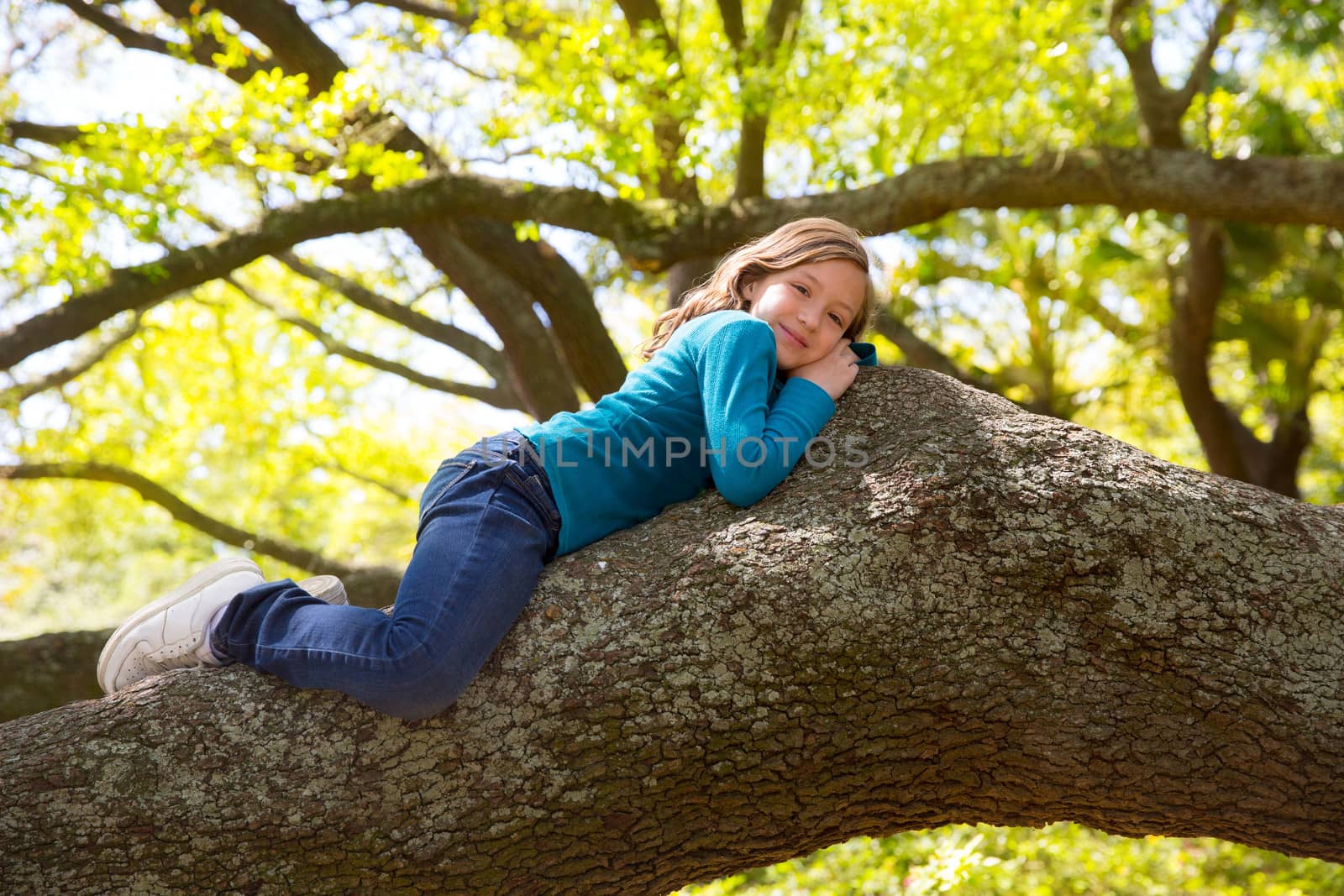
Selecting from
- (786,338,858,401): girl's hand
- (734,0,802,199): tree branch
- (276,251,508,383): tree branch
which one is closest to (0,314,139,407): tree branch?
(276,251,508,383): tree branch

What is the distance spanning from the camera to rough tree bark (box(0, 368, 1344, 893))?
1921mm

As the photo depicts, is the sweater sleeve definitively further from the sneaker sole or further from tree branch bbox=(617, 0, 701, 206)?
tree branch bbox=(617, 0, 701, 206)

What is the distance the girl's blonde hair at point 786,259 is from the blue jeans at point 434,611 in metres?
0.77

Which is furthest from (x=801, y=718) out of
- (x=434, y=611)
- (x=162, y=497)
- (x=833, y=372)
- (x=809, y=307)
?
(x=162, y=497)

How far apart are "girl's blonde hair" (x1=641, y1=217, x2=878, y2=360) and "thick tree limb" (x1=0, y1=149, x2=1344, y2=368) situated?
193cm

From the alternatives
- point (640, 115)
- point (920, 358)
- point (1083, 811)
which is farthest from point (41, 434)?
point (1083, 811)

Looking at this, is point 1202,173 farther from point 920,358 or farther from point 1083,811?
point 1083,811

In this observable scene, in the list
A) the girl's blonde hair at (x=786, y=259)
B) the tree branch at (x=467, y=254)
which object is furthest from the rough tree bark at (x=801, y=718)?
the tree branch at (x=467, y=254)

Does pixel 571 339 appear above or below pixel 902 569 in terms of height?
above

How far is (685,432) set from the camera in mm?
2473

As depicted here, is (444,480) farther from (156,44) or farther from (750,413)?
(156,44)

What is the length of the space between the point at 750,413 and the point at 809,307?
0.46 metres

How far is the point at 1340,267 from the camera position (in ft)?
26.2

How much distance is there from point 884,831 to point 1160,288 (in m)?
8.04
